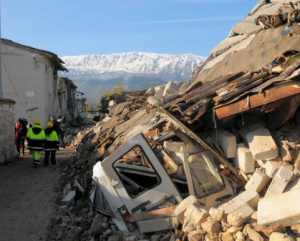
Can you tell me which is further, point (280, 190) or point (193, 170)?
point (193, 170)

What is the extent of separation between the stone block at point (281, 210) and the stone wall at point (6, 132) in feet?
43.8

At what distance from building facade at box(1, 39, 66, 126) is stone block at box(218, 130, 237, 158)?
26114mm

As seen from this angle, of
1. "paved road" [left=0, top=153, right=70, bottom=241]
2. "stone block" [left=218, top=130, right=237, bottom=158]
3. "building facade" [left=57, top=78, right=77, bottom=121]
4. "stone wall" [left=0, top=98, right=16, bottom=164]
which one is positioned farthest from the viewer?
"building facade" [left=57, top=78, right=77, bottom=121]

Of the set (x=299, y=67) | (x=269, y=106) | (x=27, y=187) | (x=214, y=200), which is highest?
(x=299, y=67)

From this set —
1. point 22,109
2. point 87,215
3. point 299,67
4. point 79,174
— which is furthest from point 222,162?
point 22,109

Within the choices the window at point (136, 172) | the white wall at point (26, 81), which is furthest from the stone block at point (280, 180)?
the white wall at point (26, 81)

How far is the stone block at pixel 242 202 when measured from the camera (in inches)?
312

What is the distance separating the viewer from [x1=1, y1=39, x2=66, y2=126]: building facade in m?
34.8

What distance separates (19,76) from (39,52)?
231 cm

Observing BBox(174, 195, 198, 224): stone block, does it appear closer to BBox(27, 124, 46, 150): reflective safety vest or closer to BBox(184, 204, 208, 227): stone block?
BBox(184, 204, 208, 227): stone block

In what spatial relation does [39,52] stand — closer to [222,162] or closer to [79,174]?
[79,174]

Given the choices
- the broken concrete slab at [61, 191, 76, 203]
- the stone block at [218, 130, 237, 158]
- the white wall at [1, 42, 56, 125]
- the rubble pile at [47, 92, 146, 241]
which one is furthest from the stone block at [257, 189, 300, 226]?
the white wall at [1, 42, 56, 125]

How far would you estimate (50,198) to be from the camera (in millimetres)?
13562

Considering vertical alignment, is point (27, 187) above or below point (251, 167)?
below
